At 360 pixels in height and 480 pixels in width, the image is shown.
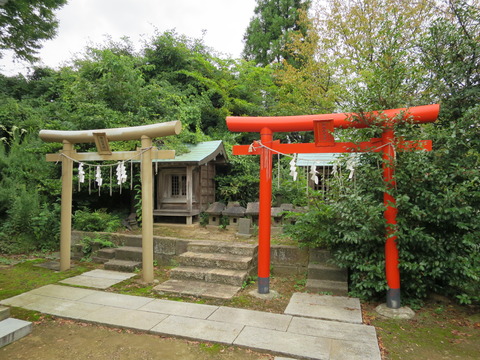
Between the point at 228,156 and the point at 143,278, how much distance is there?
6736 mm

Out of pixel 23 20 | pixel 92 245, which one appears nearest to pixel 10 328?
pixel 92 245

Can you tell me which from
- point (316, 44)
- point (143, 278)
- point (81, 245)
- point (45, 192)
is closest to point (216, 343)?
point (143, 278)

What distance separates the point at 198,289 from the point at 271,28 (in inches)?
764

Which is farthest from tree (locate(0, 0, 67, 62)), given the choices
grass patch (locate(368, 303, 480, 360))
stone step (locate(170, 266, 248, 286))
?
grass patch (locate(368, 303, 480, 360))

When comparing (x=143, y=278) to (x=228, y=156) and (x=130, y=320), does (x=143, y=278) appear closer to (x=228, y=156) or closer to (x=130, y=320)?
(x=130, y=320)

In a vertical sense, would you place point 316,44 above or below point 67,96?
above

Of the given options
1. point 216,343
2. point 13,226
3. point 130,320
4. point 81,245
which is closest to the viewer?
point 216,343

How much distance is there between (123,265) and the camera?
7090 millimetres

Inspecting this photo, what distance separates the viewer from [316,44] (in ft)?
47.4

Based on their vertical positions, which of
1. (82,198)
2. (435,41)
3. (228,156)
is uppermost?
(435,41)

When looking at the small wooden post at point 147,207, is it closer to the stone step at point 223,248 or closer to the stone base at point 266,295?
the stone step at point 223,248

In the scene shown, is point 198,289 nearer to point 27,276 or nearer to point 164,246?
point 164,246

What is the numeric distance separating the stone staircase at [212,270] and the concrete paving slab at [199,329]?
921mm

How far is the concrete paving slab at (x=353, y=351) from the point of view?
3.53 metres
